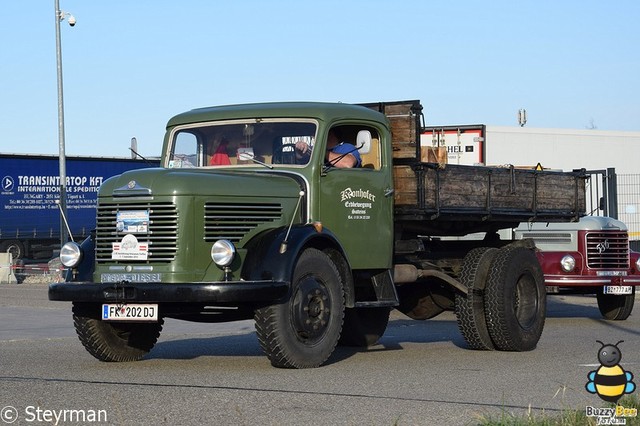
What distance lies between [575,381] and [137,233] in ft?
13.0

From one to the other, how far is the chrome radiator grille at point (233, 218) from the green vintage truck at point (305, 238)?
12 mm

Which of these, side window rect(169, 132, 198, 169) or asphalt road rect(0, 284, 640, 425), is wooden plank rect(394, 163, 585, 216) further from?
side window rect(169, 132, 198, 169)

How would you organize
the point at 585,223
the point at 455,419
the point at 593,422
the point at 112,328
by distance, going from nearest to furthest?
the point at 593,422, the point at 455,419, the point at 112,328, the point at 585,223

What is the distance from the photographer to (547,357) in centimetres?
1241

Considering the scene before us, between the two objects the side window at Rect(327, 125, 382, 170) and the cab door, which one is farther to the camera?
the side window at Rect(327, 125, 382, 170)

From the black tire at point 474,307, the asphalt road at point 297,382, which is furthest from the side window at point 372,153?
the asphalt road at point 297,382

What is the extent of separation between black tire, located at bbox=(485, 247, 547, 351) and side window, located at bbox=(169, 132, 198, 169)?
3.51 meters

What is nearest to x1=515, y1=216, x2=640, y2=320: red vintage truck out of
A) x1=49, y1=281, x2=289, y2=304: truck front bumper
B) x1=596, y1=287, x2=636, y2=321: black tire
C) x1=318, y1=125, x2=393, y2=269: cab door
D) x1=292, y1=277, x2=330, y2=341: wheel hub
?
x1=596, y1=287, x2=636, y2=321: black tire

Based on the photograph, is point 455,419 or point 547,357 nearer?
point 455,419

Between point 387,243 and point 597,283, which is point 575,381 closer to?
point 387,243

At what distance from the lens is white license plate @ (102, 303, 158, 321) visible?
1034cm

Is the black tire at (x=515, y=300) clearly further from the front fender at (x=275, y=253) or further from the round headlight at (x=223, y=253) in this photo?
the round headlight at (x=223, y=253)

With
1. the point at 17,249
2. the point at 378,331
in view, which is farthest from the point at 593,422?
the point at 17,249

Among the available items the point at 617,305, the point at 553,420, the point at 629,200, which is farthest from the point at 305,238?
the point at 629,200
